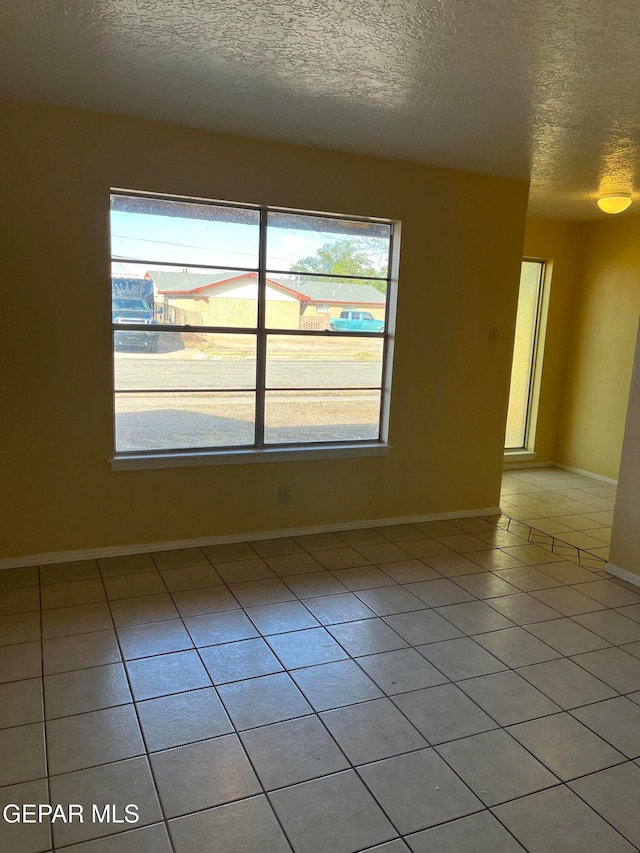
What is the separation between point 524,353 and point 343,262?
2.92 m

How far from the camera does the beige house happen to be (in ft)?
11.8

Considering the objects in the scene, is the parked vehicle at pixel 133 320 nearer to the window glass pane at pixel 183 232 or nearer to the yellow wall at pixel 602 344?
the window glass pane at pixel 183 232

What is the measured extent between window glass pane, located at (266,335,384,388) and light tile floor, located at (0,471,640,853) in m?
1.14

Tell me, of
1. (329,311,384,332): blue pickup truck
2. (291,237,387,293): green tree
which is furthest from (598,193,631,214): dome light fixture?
(329,311,384,332): blue pickup truck

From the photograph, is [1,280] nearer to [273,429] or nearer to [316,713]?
[273,429]

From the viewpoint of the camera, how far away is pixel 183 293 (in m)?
3.62

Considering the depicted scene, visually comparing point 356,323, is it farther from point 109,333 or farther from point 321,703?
point 321,703

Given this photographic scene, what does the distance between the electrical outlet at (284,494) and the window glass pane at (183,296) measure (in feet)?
3.53

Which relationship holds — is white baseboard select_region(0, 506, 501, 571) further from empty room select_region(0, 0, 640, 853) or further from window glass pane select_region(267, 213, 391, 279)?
window glass pane select_region(267, 213, 391, 279)

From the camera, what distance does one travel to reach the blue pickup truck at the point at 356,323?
406cm

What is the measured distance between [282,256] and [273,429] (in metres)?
1.11

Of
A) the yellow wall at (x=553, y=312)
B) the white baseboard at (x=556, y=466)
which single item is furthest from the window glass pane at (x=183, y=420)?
the yellow wall at (x=553, y=312)

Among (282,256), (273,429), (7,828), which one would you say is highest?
(282,256)

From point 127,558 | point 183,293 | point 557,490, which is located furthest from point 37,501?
point 557,490
